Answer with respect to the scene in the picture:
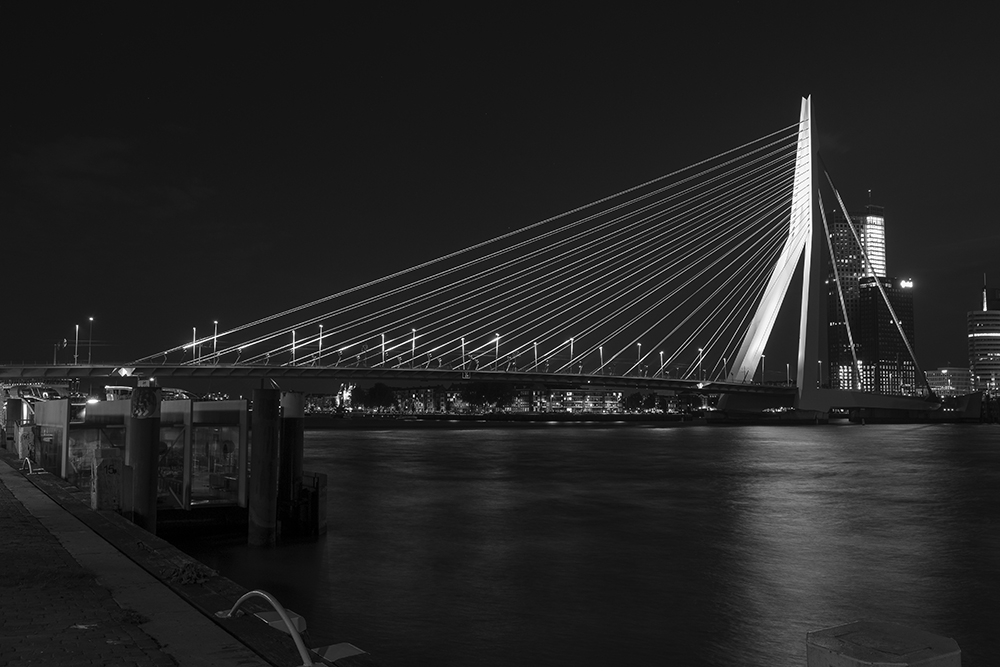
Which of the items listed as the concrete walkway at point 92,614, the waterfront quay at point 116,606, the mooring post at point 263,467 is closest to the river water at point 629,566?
the mooring post at point 263,467

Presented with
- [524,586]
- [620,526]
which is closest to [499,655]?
[524,586]

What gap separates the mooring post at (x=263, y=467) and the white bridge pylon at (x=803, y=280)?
4805 cm

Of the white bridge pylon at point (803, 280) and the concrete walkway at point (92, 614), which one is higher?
the white bridge pylon at point (803, 280)

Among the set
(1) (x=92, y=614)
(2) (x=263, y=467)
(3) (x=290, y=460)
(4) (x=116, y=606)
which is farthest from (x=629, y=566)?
(1) (x=92, y=614)

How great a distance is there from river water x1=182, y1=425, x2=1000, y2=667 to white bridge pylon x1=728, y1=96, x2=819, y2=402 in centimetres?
2631

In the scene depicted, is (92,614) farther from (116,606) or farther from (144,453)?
(144,453)

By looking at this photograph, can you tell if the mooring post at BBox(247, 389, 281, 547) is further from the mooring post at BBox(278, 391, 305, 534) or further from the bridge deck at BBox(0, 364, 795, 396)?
the bridge deck at BBox(0, 364, 795, 396)

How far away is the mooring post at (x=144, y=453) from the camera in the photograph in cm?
1302

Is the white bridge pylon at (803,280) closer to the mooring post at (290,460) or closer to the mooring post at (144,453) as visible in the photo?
the mooring post at (290,460)

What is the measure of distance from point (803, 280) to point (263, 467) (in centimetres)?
5156

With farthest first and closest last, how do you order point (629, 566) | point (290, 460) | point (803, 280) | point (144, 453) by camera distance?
point (803, 280) < point (290, 460) < point (629, 566) < point (144, 453)

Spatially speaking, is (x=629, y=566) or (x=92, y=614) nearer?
(x=92, y=614)

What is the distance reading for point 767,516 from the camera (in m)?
22.3

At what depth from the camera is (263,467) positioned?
13.9 meters
